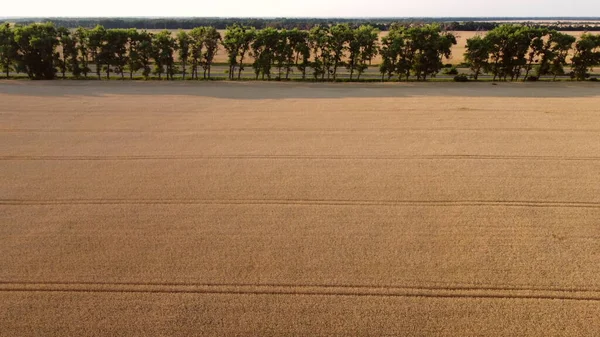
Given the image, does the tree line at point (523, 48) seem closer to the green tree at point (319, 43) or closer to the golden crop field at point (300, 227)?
the green tree at point (319, 43)

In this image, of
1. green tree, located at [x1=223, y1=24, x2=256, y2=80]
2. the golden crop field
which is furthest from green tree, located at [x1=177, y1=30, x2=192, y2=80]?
the golden crop field

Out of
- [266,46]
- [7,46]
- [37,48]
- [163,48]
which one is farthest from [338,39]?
[7,46]

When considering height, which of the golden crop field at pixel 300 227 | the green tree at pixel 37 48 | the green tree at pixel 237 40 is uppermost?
the green tree at pixel 237 40

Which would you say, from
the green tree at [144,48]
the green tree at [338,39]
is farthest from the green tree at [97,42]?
the green tree at [338,39]

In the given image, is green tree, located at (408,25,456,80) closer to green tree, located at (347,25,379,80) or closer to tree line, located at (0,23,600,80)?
tree line, located at (0,23,600,80)

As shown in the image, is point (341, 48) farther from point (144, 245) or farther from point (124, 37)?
point (144, 245)
